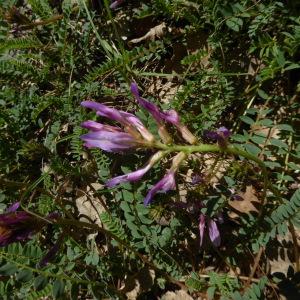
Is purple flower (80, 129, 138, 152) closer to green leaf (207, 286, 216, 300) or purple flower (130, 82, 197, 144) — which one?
purple flower (130, 82, 197, 144)

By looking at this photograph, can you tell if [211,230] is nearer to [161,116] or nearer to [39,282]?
[161,116]

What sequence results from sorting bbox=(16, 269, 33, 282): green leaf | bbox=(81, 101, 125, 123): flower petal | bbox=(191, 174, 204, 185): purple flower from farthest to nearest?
bbox=(191, 174, 204, 185): purple flower, bbox=(16, 269, 33, 282): green leaf, bbox=(81, 101, 125, 123): flower petal

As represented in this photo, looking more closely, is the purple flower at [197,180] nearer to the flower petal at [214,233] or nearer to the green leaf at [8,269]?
the flower petal at [214,233]

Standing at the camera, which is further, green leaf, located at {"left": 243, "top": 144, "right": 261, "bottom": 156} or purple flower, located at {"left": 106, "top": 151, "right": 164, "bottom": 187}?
green leaf, located at {"left": 243, "top": 144, "right": 261, "bottom": 156}

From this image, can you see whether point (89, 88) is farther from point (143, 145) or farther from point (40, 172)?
point (143, 145)

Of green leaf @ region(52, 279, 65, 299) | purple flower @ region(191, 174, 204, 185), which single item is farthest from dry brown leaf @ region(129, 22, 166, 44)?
green leaf @ region(52, 279, 65, 299)

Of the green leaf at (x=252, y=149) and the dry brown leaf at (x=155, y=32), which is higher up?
the dry brown leaf at (x=155, y=32)

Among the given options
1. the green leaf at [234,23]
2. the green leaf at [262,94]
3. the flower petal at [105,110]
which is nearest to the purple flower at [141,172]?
the flower petal at [105,110]

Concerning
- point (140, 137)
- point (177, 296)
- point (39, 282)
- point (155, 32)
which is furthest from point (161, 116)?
point (155, 32)

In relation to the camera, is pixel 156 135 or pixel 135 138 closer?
pixel 135 138
